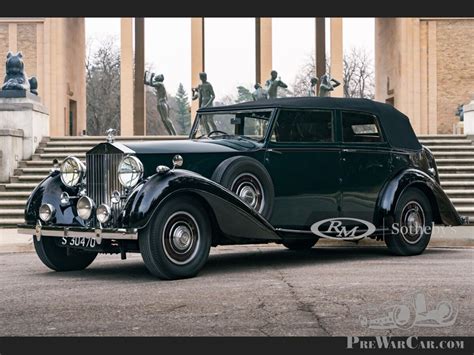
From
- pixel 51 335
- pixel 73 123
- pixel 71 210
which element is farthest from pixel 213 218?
pixel 73 123

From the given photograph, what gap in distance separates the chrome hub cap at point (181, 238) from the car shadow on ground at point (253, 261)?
0.35 meters

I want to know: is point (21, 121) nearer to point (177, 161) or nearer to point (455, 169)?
point (455, 169)

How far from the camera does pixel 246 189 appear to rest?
8562 mm

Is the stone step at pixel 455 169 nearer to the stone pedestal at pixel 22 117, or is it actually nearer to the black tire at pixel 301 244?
the black tire at pixel 301 244

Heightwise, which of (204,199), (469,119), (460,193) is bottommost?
(460,193)

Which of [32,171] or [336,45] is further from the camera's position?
[336,45]

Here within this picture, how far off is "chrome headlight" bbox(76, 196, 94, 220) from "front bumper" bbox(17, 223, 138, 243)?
0.17 metres

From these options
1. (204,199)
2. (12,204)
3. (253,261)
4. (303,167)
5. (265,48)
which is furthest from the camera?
(265,48)

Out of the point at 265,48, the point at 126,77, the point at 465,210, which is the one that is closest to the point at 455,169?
the point at 465,210

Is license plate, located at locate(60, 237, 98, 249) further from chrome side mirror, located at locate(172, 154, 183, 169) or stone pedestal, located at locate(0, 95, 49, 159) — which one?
stone pedestal, located at locate(0, 95, 49, 159)

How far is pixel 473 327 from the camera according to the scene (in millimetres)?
5145

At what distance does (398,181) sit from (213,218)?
290cm

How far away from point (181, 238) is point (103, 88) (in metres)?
56.0
